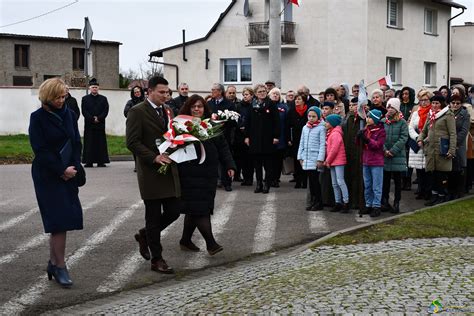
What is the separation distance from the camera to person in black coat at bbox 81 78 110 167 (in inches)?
846

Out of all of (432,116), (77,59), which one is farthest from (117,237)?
(77,59)

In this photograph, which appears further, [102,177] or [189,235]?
[102,177]

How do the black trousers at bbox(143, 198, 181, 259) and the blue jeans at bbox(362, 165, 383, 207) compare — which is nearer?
the black trousers at bbox(143, 198, 181, 259)

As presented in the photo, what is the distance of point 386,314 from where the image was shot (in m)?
6.66

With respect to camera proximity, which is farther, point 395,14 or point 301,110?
point 395,14

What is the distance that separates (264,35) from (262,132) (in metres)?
28.0

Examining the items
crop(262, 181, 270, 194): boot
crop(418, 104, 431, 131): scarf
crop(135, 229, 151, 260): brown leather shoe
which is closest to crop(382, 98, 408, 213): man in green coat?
crop(418, 104, 431, 131): scarf

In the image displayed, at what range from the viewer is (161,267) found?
912cm

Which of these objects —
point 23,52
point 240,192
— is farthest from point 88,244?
point 23,52

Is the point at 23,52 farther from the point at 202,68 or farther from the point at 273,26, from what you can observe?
the point at 273,26

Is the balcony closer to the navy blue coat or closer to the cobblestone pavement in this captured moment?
the cobblestone pavement

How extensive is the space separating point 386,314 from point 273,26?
1583cm

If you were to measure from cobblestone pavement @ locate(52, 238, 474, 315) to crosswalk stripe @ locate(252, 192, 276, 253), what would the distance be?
89 cm

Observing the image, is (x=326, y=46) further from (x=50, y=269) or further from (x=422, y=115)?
(x=50, y=269)
